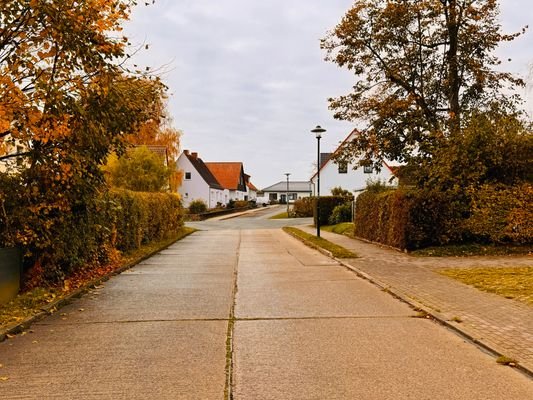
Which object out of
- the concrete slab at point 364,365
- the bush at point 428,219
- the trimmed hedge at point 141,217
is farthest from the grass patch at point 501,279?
the trimmed hedge at point 141,217

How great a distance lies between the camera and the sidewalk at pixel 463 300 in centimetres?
600

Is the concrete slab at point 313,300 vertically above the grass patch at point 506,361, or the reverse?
the grass patch at point 506,361

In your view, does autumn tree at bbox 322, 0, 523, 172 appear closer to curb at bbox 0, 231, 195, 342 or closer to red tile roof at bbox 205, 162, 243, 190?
curb at bbox 0, 231, 195, 342

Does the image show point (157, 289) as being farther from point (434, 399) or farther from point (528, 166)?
point (528, 166)

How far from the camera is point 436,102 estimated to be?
21484mm

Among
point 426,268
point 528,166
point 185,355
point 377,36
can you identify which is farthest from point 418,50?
point 185,355

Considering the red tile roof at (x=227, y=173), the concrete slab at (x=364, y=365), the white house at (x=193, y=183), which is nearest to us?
the concrete slab at (x=364, y=365)

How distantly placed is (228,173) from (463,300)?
8597 centimetres

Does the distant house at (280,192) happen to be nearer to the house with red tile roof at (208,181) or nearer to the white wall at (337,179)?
the house with red tile roof at (208,181)

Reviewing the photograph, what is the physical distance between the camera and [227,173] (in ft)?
307

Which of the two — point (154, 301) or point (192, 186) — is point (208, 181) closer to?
point (192, 186)

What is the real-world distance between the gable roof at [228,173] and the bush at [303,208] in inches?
1469

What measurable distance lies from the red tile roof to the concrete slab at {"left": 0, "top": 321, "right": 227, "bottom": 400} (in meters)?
83.5

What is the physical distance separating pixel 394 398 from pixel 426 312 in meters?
3.58
